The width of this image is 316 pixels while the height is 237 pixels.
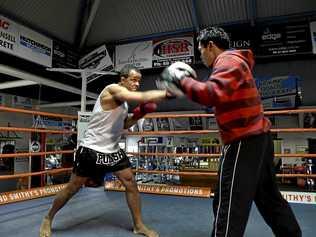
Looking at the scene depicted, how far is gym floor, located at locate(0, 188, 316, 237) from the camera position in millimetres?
2215

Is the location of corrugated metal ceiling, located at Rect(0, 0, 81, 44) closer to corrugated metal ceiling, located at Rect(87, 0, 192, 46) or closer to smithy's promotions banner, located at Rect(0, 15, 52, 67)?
smithy's promotions banner, located at Rect(0, 15, 52, 67)

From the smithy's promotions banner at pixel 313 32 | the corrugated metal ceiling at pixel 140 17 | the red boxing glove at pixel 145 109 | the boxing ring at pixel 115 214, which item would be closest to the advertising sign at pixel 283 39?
the smithy's promotions banner at pixel 313 32

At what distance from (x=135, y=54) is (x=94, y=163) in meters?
4.62

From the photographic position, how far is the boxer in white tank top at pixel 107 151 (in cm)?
223

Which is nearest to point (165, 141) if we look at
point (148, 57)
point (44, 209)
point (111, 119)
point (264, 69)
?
point (148, 57)

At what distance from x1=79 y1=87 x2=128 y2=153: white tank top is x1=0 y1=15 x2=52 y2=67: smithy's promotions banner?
11.5 feet

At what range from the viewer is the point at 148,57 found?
21.0ft

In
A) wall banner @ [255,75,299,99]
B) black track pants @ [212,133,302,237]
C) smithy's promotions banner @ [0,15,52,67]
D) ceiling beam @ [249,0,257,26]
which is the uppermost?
ceiling beam @ [249,0,257,26]

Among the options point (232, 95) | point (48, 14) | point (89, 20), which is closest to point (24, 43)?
point (48, 14)

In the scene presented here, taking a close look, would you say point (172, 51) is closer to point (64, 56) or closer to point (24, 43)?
point (64, 56)

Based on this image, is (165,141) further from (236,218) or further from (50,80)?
(236,218)

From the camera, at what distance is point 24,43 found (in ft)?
17.6

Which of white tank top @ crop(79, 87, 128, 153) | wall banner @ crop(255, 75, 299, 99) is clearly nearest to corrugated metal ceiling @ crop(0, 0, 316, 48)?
wall banner @ crop(255, 75, 299, 99)

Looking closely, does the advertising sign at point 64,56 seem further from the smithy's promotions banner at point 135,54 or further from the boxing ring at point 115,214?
the boxing ring at point 115,214
